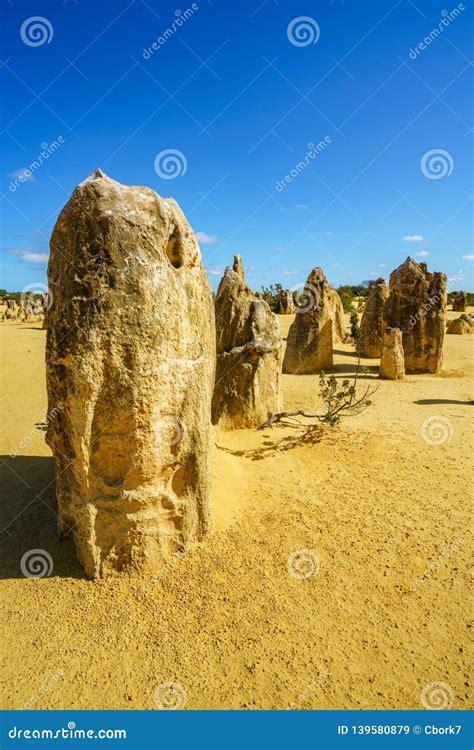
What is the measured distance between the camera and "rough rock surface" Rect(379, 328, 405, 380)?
11109mm

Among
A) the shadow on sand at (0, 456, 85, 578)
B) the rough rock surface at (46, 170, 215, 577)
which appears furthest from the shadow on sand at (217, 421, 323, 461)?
the shadow on sand at (0, 456, 85, 578)

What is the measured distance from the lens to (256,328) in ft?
24.4

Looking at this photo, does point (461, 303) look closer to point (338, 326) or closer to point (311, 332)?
point (338, 326)

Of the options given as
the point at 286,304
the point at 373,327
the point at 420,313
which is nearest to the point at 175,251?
the point at 420,313

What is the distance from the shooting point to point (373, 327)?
14438 millimetres

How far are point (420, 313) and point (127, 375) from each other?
10.4 m

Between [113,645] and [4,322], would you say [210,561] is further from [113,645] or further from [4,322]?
[4,322]

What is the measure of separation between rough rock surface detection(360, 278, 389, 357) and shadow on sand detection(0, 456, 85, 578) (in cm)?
1105

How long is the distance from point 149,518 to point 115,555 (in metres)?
0.41

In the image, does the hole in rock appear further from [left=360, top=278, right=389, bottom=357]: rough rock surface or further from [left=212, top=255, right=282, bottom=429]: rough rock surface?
[left=360, top=278, right=389, bottom=357]: rough rock surface

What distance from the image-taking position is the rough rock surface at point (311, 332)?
11867 mm

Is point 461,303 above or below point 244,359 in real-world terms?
above

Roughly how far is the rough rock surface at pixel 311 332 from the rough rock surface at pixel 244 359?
434cm

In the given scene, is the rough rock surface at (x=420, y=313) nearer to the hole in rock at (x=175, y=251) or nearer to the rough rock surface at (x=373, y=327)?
the rough rock surface at (x=373, y=327)
